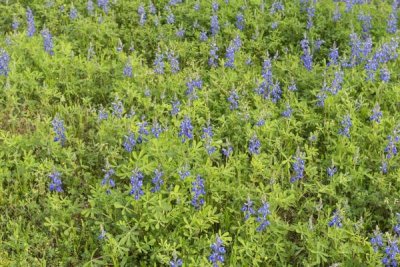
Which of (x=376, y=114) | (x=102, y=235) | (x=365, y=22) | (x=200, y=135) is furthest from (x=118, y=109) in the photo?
(x=365, y=22)

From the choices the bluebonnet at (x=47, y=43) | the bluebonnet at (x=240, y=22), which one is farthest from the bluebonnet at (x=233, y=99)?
the bluebonnet at (x=47, y=43)

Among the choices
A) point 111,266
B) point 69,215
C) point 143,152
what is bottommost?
point 111,266

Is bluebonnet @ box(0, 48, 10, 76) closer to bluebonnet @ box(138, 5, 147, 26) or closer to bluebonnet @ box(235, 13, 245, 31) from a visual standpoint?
bluebonnet @ box(138, 5, 147, 26)

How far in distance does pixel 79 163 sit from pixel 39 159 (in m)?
0.33

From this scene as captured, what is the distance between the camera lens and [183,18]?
22.4 feet

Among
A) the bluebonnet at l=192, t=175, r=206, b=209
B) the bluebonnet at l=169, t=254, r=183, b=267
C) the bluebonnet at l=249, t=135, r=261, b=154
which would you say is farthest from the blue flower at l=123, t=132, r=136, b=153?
the bluebonnet at l=169, t=254, r=183, b=267

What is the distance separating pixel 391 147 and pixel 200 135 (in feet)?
5.22

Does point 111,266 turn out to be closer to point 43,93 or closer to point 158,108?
point 158,108

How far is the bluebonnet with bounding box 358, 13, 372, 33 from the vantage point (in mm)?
6533

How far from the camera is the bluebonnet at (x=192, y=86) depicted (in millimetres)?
5184

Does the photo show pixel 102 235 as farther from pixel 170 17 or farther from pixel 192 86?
pixel 170 17

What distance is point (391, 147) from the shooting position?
14.7 ft

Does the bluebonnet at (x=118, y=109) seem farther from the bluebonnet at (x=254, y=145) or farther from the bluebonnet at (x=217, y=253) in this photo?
the bluebonnet at (x=217, y=253)

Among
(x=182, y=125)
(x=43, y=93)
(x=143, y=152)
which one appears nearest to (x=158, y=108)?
(x=182, y=125)
